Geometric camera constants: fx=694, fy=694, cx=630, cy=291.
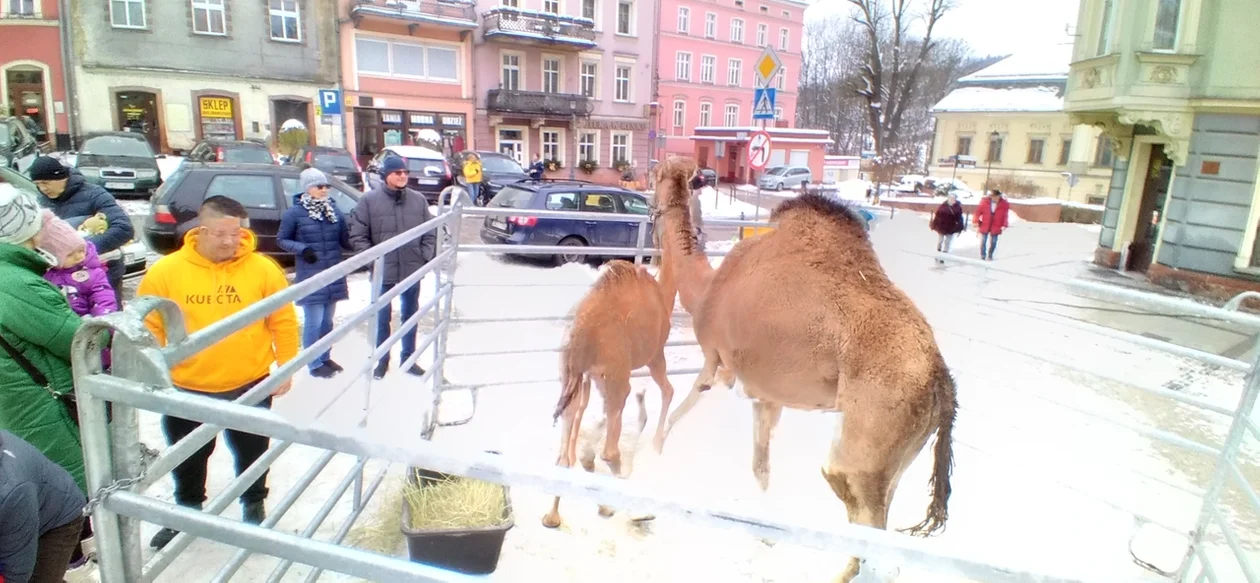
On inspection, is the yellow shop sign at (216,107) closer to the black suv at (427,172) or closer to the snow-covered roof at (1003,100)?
the black suv at (427,172)

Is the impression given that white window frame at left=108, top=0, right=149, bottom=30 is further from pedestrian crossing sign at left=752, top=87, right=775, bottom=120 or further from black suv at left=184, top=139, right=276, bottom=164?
pedestrian crossing sign at left=752, top=87, right=775, bottom=120

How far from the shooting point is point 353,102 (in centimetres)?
2923

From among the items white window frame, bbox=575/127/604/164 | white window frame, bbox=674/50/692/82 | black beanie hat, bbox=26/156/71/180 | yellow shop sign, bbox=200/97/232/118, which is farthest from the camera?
white window frame, bbox=674/50/692/82

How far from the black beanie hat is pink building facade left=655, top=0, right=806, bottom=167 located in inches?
1335

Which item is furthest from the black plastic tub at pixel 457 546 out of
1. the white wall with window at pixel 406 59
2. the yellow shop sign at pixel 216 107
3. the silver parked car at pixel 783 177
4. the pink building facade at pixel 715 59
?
the pink building facade at pixel 715 59

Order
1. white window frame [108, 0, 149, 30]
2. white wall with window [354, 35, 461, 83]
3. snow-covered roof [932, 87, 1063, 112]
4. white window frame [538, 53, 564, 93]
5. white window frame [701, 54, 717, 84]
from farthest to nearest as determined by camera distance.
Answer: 1. white window frame [701, 54, 717, 84]
2. snow-covered roof [932, 87, 1063, 112]
3. white window frame [538, 53, 564, 93]
4. white wall with window [354, 35, 461, 83]
5. white window frame [108, 0, 149, 30]

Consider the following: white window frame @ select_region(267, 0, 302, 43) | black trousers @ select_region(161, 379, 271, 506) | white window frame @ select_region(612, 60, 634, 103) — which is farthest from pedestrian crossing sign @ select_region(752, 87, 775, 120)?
white window frame @ select_region(612, 60, 634, 103)

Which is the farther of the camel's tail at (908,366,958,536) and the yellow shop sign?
the yellow shop sign

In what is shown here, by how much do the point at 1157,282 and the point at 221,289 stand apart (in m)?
15.5

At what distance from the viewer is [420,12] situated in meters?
29.5

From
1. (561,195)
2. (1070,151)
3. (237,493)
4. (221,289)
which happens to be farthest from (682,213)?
(1070,151)

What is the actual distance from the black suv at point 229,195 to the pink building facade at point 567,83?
2356 centimetres

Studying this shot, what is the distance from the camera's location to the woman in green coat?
8.50ft

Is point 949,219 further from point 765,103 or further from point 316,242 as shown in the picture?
point 316,242
